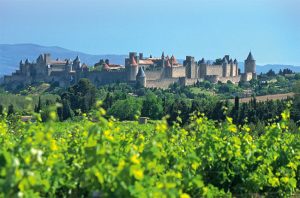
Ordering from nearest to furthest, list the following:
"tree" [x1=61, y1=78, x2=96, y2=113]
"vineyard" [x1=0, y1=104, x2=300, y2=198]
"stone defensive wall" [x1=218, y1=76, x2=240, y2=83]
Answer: "vineyard" [x1=0, y1=104, x2=300, y2=198]
"tree" [x1=61, y1=78, x2=96, y2=113]
"stone defensive wall" [x1=218, y1=76, x2=240, y2=83]

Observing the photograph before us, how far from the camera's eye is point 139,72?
353 feet

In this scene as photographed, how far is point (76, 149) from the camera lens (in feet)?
22.7

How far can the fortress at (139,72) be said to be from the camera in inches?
4375

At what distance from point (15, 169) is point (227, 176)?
419 cm

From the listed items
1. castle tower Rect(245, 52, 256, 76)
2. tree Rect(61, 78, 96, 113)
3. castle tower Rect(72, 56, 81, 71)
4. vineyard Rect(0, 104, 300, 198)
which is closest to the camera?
vineyard Rect(0, 104, 300, 198)

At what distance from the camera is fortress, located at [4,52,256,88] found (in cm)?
11112

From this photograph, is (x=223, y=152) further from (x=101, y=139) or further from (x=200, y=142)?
(x=101, y=139)

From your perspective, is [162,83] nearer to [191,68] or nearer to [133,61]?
[133,61]

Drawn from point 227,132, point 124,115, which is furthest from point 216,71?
point 227,132

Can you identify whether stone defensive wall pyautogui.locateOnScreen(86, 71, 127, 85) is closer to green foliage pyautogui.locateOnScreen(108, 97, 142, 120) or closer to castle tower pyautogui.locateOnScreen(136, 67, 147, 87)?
castle tower pyautogui.locateOnScreen(136, 67, 147, 87)

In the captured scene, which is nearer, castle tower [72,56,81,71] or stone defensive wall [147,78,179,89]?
stone defensive wall [147,78,179,89]

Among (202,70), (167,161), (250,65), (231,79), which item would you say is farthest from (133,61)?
(167,161)

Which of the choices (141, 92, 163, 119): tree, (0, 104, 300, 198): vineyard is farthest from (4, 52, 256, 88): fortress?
(0, 104, 300, 198): vineyard

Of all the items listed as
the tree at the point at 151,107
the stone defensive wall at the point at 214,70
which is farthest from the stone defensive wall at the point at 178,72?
the tree at the point at 151,107
